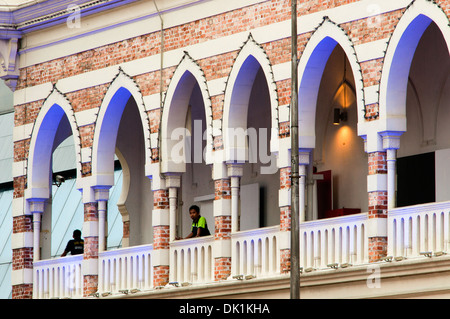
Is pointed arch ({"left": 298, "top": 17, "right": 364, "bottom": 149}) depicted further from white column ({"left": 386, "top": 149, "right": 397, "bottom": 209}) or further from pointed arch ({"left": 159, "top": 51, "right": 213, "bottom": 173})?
pointed arch ({"left": 159, "top": 51, "right": 213, "bottom": 173})

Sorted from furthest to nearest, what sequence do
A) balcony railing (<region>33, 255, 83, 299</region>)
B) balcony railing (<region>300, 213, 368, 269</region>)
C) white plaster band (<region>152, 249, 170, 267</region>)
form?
1. balcony railing (<region>33, 255, 83, 299</region>)
2. white plaster band (<region>152, 249, 170, 267</region>)
3. balcony railing (<region>300, 213, 368, 269</region>)

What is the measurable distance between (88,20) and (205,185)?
400 centimetres

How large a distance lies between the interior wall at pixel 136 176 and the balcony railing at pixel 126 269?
3421 millimetres

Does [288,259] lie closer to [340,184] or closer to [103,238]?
[340,184]

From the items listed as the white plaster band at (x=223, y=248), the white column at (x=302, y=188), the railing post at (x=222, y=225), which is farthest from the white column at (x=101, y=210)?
the white column at (x=302, y=188)

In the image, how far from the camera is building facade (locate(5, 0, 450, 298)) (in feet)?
74.0

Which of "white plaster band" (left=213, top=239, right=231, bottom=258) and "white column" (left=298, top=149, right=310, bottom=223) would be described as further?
"white plaster band" (left=213, top=239, right=231, bottom=258)

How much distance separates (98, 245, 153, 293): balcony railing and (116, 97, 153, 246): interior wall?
135 inches

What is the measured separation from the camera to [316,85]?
24.1 meters

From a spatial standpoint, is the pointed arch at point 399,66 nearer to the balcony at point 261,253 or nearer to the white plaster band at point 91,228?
the balcony at point 261,253

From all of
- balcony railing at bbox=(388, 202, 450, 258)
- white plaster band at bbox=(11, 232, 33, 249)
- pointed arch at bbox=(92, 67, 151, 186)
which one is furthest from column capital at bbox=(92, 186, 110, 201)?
balcony railing at bbox=(388, 202, 450, 258)

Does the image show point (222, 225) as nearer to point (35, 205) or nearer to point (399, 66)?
point (399, 66)

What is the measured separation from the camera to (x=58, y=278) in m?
28.6

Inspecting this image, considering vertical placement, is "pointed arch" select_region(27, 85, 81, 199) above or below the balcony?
above
